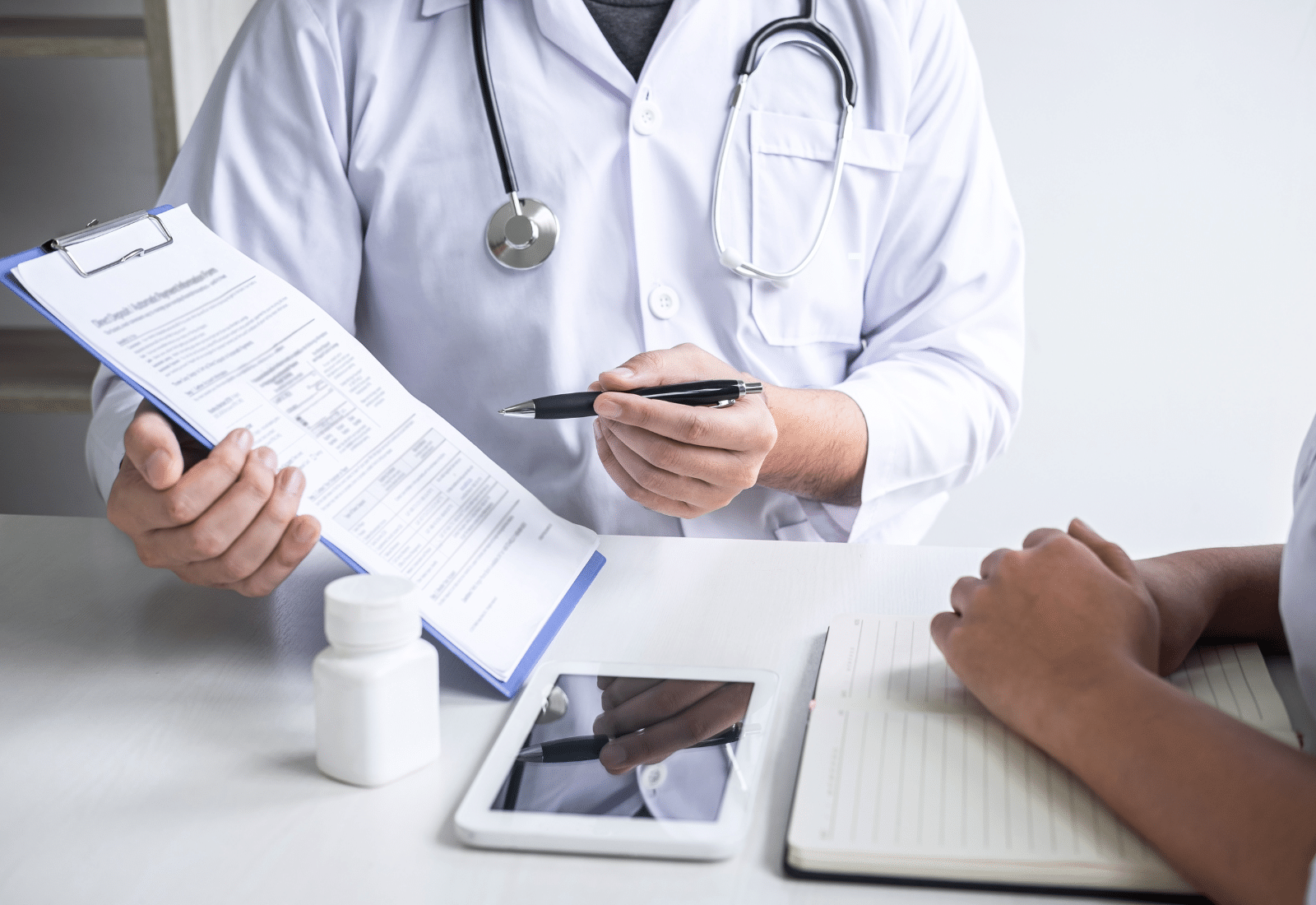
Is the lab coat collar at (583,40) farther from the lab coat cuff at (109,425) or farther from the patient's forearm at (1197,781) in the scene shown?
the patient's forearm at (1197,781)

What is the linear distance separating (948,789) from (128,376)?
531mm

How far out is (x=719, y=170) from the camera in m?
1.10

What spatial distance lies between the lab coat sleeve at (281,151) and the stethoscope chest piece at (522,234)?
6.3 inches

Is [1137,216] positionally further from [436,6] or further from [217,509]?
[217,509]

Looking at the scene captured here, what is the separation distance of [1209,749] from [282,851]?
45 cm

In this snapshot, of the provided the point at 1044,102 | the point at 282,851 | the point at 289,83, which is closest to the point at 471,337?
the point at 289,83

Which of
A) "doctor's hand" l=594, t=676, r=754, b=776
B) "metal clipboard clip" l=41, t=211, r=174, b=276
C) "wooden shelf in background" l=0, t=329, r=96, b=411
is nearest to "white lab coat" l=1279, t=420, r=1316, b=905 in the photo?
"doctor's hand" l=594, t=676, r=754, b=776

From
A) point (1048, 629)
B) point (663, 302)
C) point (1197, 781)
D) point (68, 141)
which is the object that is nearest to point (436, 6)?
point (663, 302)

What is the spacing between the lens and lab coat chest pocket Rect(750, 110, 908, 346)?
3.71ft

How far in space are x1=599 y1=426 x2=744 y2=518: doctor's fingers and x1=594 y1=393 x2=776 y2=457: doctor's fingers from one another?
0.15 feet

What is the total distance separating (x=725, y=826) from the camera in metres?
0.53

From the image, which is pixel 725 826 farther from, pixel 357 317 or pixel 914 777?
pixel 357 317

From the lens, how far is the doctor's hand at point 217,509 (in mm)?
681

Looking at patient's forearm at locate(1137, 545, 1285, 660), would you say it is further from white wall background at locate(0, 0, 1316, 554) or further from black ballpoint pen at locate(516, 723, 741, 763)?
white wall background at locate(0, 0, 1316, 554)
